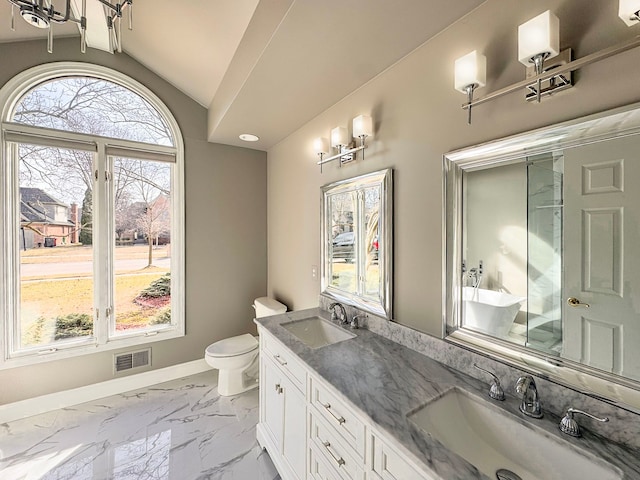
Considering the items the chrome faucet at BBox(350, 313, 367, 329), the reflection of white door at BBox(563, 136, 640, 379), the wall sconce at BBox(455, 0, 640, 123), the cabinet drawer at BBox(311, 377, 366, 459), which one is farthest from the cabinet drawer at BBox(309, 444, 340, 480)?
the wall sconce at BBox(455, 0, 640, 123)

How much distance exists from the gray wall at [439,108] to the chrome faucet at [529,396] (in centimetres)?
44

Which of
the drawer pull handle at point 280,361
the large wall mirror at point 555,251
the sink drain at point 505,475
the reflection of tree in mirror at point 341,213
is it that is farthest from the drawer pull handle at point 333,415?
the reflection of tree in mirror at point 341,213

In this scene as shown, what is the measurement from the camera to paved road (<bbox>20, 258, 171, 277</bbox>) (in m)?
2.22

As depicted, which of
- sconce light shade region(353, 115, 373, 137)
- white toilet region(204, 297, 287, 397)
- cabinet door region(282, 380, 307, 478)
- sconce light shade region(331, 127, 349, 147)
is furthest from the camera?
white toilet region(204, 297, 287, 397)

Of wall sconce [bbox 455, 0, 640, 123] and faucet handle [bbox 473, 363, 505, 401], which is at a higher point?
wall sconce [bbox 455, 0, 640, 123]

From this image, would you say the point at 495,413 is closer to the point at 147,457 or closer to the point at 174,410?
the point at 147,457

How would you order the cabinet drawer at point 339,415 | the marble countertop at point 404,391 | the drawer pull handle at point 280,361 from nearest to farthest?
the marble countertop at point 404,391
the cabinet drawer at point 339,415
the drawer pull handle at point 280,361

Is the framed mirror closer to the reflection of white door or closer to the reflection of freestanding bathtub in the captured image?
the reflection of freestanding bathtub

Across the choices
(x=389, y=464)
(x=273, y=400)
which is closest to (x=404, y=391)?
(x=389, y=464)

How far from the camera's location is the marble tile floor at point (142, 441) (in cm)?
169

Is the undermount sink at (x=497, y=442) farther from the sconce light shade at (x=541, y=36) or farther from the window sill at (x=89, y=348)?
the window sill at (x=89, y=348)

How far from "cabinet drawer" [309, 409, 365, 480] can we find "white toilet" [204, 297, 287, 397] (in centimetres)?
134

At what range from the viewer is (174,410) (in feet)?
7.47

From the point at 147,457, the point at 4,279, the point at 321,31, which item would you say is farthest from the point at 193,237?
the point at 321,31
